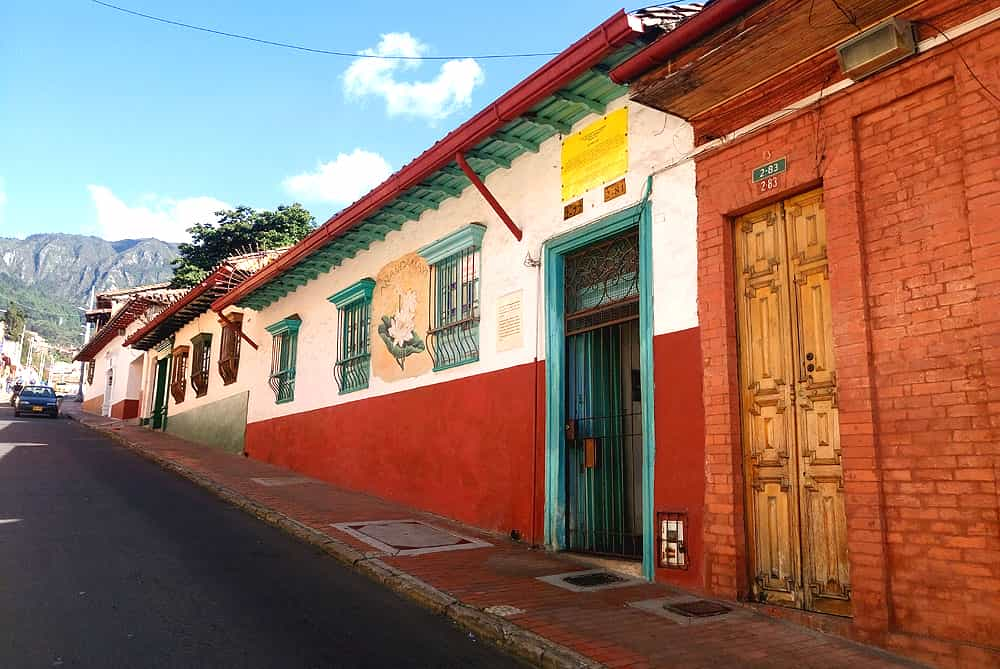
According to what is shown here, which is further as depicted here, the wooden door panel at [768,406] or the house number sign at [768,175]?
the house number sign at [768,175]

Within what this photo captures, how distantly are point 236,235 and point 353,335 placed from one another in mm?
20338

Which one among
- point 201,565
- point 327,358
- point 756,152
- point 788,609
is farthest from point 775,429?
point 327,358

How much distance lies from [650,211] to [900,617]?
3.46 m

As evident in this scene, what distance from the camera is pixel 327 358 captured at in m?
11.8

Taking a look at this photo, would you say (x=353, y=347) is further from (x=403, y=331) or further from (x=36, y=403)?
(x=36, y=403)

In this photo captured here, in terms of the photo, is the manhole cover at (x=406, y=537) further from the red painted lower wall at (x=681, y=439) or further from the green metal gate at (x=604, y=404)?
the red painted lower wall at (x=681, y=439)

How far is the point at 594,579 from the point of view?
568 centimetres

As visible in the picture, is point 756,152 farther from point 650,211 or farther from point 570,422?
point 570,422

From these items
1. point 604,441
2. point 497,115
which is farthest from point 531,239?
point 604,441

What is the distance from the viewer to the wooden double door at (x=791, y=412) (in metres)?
4.65

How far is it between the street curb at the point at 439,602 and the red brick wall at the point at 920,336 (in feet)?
5.47

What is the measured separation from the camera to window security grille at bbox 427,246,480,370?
820 cm

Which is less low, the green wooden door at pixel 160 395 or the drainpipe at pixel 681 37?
the drainpipe at pixel 681 37

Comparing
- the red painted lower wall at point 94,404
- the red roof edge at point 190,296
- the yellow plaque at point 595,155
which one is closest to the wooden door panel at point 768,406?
the yellow plaque at point 595,155
